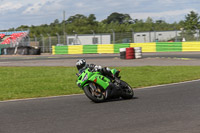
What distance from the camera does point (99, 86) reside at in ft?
29.3

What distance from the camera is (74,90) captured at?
12.3 m

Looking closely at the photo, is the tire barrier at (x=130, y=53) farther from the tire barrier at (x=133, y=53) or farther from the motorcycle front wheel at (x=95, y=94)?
the motorcycle front wheel at (x=95, y=94)

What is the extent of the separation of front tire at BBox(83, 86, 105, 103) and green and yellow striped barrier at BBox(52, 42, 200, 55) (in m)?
26.8

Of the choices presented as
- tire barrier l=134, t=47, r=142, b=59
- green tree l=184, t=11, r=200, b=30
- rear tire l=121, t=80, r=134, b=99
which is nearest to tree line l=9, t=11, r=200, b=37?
green tree l=184, t=11, r=200, b=30

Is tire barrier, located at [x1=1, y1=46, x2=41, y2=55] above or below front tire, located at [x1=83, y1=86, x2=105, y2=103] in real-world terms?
above

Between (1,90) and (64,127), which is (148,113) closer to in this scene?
(64,127)

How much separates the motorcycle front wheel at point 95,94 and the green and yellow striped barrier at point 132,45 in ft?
87.6

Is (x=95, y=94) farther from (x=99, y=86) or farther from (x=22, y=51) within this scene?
(x=22, y=51)

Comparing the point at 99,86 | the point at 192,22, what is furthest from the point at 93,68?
the point at 192,22

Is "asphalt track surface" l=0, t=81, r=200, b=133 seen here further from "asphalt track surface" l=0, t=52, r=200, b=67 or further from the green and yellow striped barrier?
the green and yellow striped barrier

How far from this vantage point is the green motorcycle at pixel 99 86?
8.73 m

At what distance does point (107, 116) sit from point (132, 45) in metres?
29.8

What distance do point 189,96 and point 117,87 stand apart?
6.10 feet

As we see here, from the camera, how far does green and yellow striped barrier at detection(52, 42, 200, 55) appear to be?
34688mm
